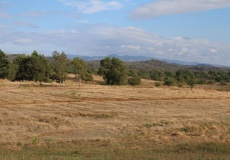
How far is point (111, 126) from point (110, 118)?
2.91 m

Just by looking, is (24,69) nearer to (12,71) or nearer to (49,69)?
(12,71)

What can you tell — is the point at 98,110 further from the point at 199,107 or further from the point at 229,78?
the point at 229,78

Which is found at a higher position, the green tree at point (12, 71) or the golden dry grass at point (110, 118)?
the green tree at point (12, 71)

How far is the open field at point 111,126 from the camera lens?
40.0 ft

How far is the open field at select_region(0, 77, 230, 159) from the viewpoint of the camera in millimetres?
12180

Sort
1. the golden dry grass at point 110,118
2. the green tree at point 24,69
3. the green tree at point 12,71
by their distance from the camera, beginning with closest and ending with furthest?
the golden dry grass at point 110,118
the green tree at point 24,69
the green tree at point 12,71

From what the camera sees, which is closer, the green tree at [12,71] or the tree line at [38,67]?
the tree line at [38,67]

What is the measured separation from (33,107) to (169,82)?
42.4 metres

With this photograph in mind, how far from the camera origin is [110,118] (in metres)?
23.1

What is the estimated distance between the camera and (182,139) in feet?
53.8

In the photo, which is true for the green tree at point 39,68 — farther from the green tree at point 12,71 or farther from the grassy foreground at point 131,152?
the grassy foreground at point 131,152

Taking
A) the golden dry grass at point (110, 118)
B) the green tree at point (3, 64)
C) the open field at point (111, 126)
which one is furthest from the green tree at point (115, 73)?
the open field at point (111, 126)

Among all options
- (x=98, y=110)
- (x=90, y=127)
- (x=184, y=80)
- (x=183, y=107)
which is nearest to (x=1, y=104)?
(x=98, y=110)

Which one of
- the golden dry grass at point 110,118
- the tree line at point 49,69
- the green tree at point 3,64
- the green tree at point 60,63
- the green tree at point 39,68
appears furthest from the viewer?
the green tree at point 3,64
